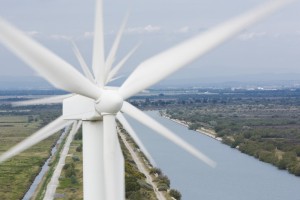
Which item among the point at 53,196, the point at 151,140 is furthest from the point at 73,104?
the point at 151,140

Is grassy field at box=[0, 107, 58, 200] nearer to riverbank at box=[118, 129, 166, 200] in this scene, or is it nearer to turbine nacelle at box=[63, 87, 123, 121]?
riverbank at box=[118, 129, 166, 200]

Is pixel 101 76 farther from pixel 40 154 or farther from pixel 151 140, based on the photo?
pixel 151 140

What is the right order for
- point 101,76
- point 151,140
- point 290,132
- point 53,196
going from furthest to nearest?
1. point 290,132
2. point 151,140
3. point 53,196
4. point 101,76

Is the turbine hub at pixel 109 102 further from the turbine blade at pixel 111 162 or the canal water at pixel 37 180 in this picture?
the canal water at pixel 37 180

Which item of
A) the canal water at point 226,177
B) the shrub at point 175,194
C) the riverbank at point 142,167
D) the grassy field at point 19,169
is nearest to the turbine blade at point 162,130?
the riverbank at point 142,167

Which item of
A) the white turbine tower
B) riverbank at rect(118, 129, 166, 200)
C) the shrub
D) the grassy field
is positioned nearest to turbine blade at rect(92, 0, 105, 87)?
the white turbine tower

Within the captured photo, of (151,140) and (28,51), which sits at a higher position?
(28,51)

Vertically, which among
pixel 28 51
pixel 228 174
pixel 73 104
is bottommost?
pixel 228 174

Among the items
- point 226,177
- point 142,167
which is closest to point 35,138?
point 226,177
